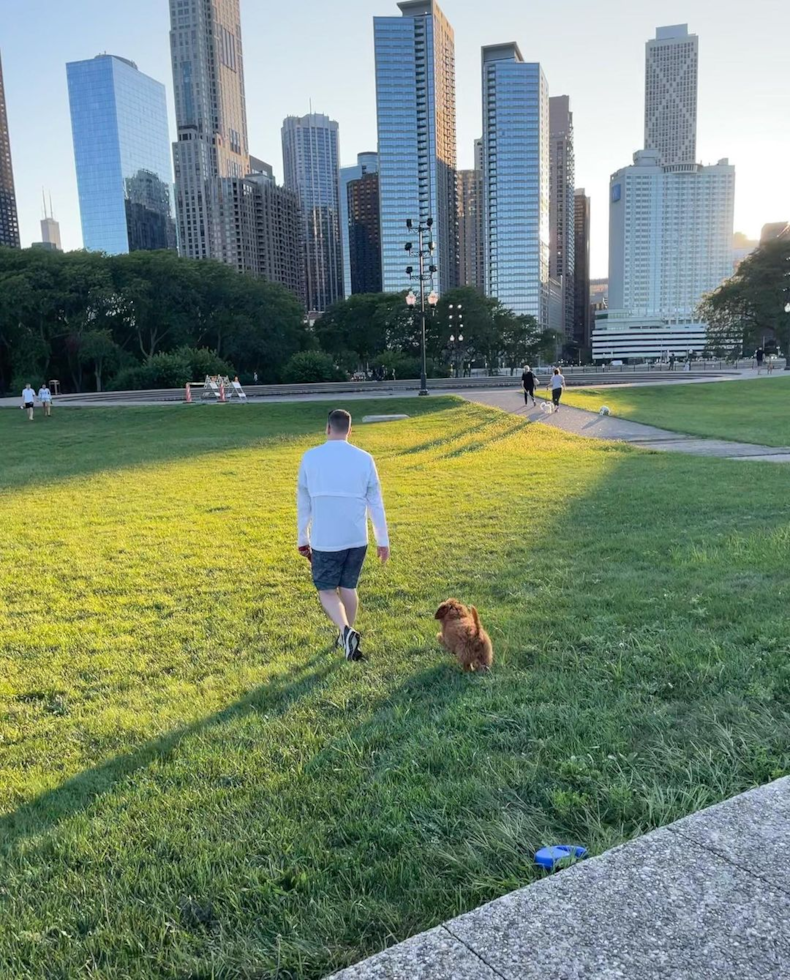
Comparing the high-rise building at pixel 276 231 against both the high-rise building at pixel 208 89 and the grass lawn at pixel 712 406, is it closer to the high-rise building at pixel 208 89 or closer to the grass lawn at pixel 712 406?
the high-rise building at pixel 208 89

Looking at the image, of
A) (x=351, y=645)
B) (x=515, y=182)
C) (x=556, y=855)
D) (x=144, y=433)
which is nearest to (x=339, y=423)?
(x=351, y=645)

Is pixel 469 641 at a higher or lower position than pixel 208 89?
lower

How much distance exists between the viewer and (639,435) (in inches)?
674

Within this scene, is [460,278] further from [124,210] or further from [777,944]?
[777,944]

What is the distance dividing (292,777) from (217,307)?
183 feet

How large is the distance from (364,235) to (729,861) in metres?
138

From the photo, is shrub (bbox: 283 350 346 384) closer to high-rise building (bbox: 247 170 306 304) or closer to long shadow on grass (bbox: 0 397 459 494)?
long shadow on grass (bbox: 0 397 459 494)

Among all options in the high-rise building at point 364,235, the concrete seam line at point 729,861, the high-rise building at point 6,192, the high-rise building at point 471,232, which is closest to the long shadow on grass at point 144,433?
the concrete seam line at point 729,861

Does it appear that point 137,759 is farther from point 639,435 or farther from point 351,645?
point 639,435

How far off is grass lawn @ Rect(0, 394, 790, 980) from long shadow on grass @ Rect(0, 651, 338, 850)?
1 cm

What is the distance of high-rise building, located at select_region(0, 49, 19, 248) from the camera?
11869 centimetres

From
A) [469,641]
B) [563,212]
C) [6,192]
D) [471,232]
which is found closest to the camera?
[469,641]

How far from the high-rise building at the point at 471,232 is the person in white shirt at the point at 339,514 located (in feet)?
412

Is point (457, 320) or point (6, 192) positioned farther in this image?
point (6, 192)
